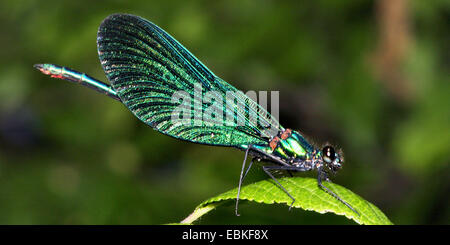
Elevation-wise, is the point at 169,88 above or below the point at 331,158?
above

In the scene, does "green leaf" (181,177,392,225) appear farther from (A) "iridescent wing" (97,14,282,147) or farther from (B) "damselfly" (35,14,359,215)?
(A) "iridescent wing" (97,14,282,147)

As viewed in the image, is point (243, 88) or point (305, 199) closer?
point (305, 199)

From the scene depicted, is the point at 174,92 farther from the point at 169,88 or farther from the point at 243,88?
the point at 243,88

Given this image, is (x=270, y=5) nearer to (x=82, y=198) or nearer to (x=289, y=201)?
(x=82, y=198)

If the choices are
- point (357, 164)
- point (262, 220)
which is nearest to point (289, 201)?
point (262, 220)

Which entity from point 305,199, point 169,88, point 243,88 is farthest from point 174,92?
point 243,88

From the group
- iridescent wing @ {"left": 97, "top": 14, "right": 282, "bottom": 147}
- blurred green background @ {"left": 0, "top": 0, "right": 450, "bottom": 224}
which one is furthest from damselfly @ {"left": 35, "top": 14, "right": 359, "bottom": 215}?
blurred green background @ {"left": 0, "top": 0, "right": 450, "bottom": 224}

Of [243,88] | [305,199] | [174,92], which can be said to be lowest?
[305,199]
